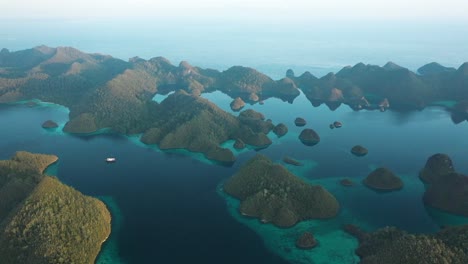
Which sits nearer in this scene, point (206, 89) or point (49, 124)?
point (49, 124)

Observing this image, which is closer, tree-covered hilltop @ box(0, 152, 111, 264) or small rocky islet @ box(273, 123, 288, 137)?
tree-covered hilltop @ box(0, 152, 111, 264)

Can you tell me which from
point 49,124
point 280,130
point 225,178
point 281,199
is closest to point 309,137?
point 280,130

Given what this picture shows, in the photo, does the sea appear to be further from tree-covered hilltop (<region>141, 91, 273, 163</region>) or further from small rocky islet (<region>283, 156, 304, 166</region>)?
tree-covered hilltop (<region>141, 91, 273, 163</region>)

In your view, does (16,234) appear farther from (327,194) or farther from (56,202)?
(327,194)

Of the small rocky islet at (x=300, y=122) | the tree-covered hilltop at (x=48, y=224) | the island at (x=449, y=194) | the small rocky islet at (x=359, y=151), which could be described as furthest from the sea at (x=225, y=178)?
the tree-covered hilltop at (x=48, y=224)

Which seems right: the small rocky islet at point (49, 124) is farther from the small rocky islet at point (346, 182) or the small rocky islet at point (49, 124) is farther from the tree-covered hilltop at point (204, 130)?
the small rocky islet at point (346, 182)

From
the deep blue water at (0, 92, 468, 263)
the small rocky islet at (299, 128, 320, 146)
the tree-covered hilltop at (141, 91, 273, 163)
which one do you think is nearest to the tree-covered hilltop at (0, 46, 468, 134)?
the tree-covered hilltop at (141, 91, 273, 163)

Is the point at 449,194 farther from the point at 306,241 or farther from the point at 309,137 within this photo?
the point at 309,137
